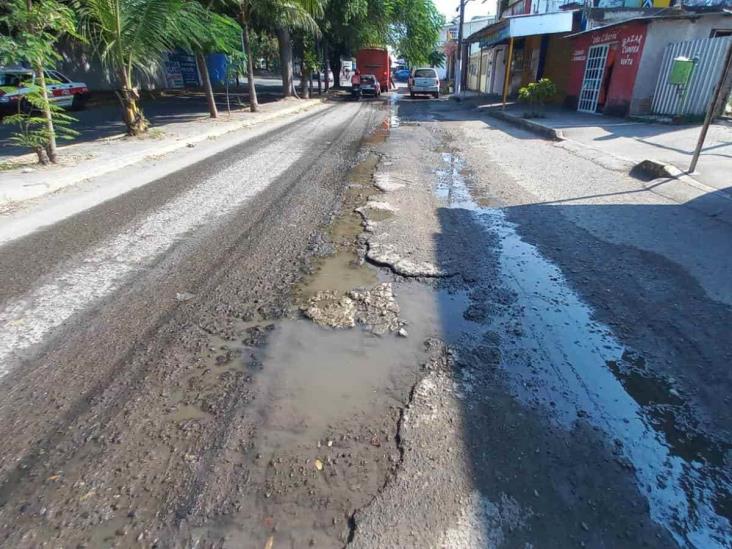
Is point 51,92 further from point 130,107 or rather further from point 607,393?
point 607,393

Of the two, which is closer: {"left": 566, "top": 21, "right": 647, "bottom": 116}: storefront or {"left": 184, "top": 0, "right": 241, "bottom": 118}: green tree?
{"left": 184, "top": 0, "right": 241, "bottom": 118}: green tree

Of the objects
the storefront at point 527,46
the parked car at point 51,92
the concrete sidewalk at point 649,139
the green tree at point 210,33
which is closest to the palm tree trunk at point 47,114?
the parked car at point 51,92

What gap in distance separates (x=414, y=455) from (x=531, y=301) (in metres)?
1.84

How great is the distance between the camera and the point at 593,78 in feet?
50.3

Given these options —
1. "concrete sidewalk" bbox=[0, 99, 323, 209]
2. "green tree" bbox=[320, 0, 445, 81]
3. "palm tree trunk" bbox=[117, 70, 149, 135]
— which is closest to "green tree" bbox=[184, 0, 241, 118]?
"palm tree trunk" bbox=[117, 70, 149, 135]

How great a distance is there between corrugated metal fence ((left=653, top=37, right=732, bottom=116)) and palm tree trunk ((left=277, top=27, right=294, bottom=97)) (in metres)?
15.5

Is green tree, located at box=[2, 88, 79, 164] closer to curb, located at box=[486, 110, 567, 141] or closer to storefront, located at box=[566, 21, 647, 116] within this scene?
curb, located at box=[486, 110, 567, 141]

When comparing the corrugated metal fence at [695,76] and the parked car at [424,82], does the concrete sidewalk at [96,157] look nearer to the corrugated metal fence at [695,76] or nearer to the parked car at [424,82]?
the corrugated metal fence at [695,76]

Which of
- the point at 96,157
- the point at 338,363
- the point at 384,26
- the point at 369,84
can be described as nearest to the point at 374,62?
the point at 369,84

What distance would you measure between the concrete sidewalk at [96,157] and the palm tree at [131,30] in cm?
113

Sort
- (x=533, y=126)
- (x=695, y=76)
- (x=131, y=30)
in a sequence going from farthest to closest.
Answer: (x=533, y=126) < (x=695, y=76) < (x=131, y=30)

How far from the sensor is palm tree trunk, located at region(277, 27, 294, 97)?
70.6 feet

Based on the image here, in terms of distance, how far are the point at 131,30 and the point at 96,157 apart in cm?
381

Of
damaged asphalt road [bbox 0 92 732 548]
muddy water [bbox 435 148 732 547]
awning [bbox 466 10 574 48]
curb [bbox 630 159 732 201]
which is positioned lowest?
muddy water [bbox 435 148 732 547]
